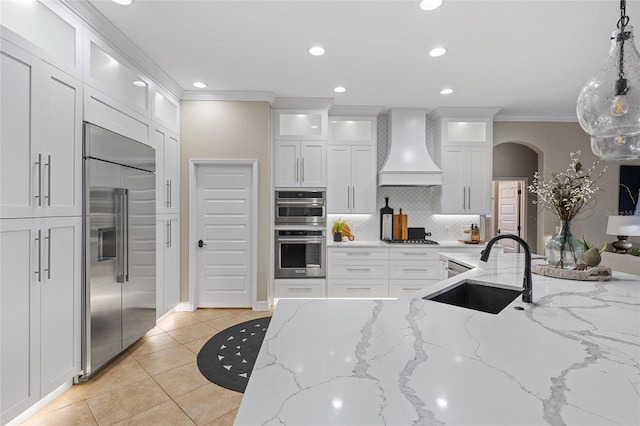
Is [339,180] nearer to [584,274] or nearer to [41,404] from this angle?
[584,274]

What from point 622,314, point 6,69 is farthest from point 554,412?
point 6,69

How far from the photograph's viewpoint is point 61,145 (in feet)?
7.00

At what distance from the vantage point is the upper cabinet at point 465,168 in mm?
4594

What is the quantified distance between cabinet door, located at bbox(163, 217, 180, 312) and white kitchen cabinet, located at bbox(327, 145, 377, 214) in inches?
81.8

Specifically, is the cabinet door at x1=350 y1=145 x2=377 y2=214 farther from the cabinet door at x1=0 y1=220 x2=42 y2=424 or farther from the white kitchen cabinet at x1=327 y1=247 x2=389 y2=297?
the cabinet door at x1=0 y1=220 x2=42 y2=424

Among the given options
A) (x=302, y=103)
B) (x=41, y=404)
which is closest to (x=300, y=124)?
(x=302, y=103)

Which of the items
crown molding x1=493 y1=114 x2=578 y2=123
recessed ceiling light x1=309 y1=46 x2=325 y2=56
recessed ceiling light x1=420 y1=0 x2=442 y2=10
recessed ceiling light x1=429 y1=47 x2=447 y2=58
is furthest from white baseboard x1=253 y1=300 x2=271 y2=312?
crown molding x1=493 y1=114 x2=578 y2=123

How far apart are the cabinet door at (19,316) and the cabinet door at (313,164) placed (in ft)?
9.79

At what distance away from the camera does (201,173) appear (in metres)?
4.10

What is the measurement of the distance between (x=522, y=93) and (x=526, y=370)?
164 inches

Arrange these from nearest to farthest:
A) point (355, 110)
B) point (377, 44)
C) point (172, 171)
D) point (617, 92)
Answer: point (617, 92) → point (377, 44) → point (172, 171) → point (355, 110)

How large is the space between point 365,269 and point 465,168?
213 cm

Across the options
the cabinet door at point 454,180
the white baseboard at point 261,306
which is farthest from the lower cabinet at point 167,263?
the cabinet door at point 454,180

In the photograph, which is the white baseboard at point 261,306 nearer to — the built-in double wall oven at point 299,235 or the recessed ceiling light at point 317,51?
the built-in double wall oven at point 299,235
